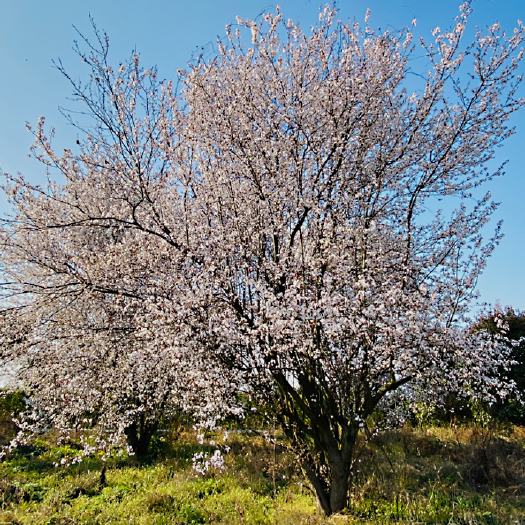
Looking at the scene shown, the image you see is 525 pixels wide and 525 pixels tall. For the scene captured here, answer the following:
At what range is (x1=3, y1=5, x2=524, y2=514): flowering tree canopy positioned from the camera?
199 inches

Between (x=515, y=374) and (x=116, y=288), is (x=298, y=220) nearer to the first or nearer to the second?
(x=116, y=288)

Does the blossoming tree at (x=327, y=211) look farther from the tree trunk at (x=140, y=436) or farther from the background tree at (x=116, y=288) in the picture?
the tree trunk at (x=140, y=436)

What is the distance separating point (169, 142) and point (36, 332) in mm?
3947

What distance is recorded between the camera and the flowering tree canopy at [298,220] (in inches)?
199

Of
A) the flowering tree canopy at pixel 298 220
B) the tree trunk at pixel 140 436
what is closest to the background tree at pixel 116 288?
the flowering tree canopy at pixel 298 220

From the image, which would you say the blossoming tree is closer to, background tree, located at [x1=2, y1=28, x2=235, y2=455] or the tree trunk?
background tree, located at [x1=2, y1=28, x2=235, y2=455]

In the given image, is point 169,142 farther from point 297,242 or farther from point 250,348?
point 250,348

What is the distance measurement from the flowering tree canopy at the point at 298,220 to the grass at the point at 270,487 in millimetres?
1171

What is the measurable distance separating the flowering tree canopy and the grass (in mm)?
1171

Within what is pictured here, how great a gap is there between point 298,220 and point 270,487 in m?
5.05

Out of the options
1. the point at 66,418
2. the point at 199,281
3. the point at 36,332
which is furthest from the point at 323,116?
the point at 66,418

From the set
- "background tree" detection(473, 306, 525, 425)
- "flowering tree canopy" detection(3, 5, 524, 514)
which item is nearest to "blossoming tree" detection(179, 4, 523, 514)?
"flowering tree canopy" detection(3, 5, 524, 514)

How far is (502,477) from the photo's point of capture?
746cm

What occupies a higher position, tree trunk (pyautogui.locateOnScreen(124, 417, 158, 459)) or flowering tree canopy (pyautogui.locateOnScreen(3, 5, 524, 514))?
flowering tree canopy (pyautogui.locateOnScreen(3, 5, 524, 514))
